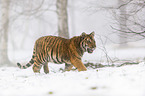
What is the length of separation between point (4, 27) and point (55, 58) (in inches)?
278

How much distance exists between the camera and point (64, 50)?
547 centimetres

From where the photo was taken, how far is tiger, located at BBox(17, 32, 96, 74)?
5214 mm

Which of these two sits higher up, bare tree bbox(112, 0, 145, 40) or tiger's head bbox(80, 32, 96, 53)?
bare tree bbox(112, 0, 145, 40)

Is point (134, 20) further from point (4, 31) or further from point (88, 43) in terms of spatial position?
point (4, 31)

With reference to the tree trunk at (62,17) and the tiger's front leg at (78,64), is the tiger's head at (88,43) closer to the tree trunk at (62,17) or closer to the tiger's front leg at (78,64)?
the tiger's front leg at (78,64)

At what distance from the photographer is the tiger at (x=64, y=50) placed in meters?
5.21

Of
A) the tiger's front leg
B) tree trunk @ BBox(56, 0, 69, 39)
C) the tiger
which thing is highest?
tree trunk @ BBox(56, 0, 69, 39)

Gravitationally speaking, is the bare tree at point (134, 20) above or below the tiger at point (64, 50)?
above

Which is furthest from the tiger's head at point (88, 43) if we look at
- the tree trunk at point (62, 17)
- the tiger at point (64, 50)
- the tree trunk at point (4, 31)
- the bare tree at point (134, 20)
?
the tree trunk at point (4, 31)

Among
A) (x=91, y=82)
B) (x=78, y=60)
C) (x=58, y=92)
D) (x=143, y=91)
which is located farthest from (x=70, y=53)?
(x=143, y=91)

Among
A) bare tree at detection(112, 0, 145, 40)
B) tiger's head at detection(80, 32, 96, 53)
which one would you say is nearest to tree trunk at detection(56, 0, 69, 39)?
bare tree at detection(112, 0, 145, 40)

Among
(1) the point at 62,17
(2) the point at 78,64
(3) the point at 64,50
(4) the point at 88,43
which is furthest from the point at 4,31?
(4) the point at 88,43

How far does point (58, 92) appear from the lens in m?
3.13

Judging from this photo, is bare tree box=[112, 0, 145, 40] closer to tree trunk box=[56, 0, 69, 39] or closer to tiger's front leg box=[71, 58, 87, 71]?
tiger's front leg box=[71, 58, 87, 71]
